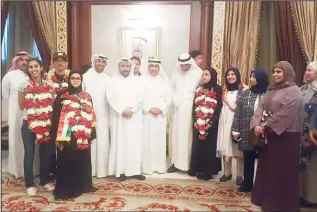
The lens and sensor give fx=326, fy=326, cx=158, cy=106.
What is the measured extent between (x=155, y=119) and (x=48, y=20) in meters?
1.60

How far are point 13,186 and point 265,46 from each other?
2.98 meters

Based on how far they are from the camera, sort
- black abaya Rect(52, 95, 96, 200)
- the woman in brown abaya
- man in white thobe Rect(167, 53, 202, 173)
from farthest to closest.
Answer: man in white thobe Rect(167, 53, 202, 173)
black abaya Rect(52, 95, 96, 200)
the woman in brown abaya

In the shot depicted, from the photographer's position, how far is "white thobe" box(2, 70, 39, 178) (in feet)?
10.6

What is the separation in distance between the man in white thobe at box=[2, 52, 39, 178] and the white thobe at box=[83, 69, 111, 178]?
0.60m

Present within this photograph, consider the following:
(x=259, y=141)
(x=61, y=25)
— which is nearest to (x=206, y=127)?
(x=259, y=141)

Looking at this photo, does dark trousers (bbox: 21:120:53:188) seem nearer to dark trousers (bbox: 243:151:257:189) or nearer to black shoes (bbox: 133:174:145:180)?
black shoes (bbox: 133:174:145:180)

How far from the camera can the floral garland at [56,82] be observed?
3.13 metres

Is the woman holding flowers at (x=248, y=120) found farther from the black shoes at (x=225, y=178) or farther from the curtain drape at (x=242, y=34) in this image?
the curtain drape at (x=242, y=34)

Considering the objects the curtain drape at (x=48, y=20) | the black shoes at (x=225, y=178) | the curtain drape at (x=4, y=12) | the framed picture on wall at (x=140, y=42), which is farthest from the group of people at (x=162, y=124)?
the curtain drape at (x=48, y=20)

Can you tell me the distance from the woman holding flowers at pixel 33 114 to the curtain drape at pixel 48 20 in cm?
61

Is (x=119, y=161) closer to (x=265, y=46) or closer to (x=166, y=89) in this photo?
(x=166, y=89)

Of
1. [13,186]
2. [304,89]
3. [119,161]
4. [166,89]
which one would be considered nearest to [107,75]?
[166,89]

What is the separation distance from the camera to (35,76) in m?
3.04

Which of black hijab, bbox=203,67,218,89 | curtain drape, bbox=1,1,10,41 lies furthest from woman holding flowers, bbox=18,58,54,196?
black hijab, bbox=203,67,218,89
